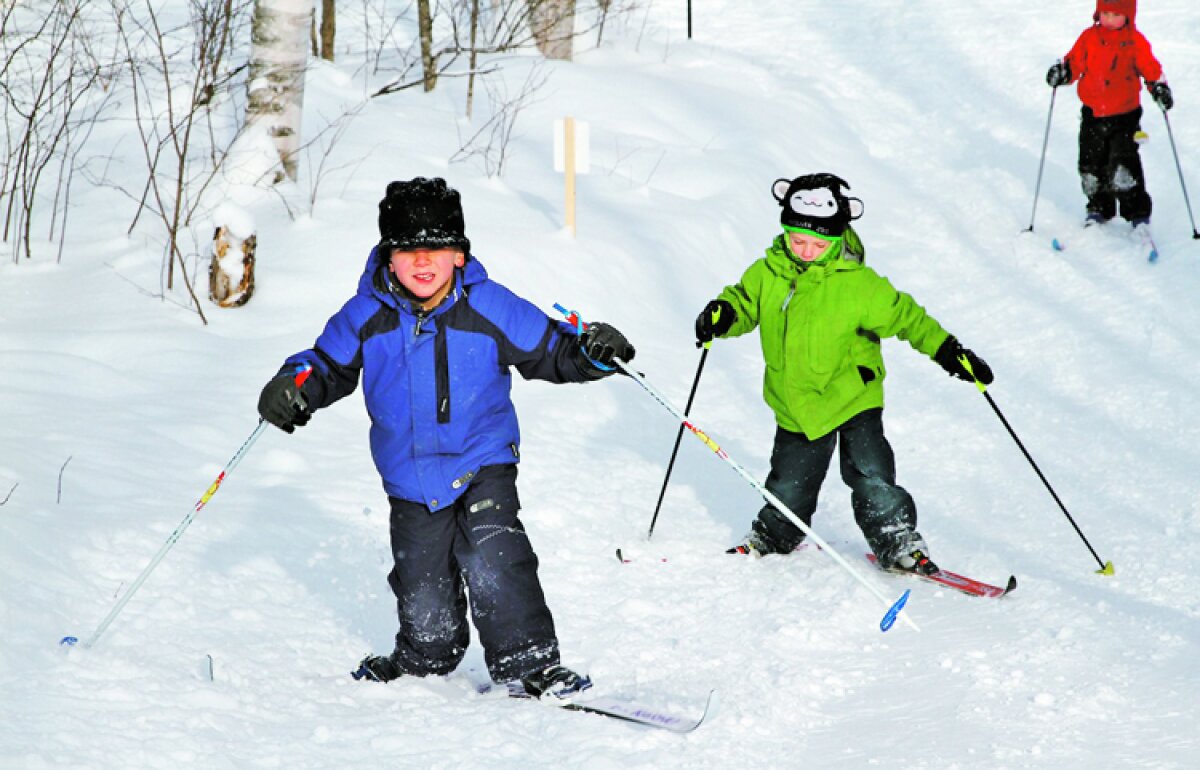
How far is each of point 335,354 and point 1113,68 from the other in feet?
25.9

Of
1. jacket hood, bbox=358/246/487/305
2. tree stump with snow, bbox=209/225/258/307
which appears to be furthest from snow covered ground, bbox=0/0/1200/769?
jacket hood, bbox=358/246/487/305

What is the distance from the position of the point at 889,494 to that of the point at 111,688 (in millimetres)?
Answer: 2943

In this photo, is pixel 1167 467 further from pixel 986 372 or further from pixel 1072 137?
pixel 1072 137

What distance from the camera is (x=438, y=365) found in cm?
379

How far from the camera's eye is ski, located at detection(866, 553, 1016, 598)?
15.3 ft

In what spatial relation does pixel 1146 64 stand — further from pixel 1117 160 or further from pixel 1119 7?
pixel 1117 160

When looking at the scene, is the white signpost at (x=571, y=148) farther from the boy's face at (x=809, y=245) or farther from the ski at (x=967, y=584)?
the ski at (x=967, y=584)

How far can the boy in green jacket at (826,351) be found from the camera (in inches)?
193

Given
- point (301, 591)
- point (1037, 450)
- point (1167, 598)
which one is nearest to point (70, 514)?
point (301, 591)

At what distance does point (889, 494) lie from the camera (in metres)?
5.05

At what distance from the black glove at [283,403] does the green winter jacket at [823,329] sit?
2001 mm

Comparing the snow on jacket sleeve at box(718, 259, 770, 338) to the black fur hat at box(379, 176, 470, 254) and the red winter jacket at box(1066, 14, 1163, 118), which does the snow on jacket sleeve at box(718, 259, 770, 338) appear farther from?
the red winter jacket at box(1066, 14, 1163, 118)

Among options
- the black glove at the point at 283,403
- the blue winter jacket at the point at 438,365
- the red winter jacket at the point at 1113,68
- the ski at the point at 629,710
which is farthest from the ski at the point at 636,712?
the red winter jacket at the point at 1113,68

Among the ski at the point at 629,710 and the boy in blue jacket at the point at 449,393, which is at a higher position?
the boy in blue jacket at the point at 449,393
